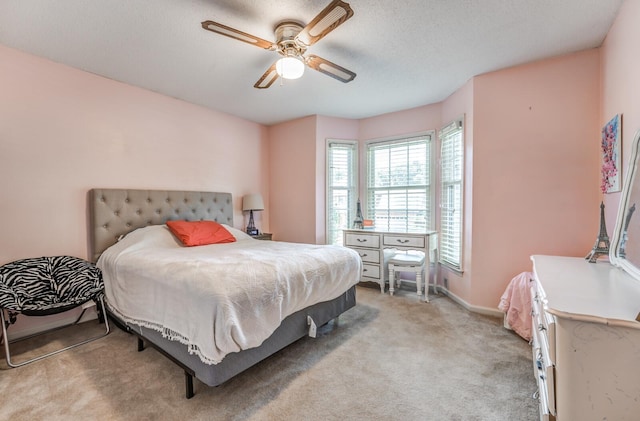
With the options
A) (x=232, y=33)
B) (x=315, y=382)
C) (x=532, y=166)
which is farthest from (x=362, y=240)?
(x=232, y=33)

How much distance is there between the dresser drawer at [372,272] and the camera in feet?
11.8

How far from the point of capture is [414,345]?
7.39 ft

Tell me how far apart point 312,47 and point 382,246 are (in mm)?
2402

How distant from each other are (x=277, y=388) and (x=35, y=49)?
134 inches

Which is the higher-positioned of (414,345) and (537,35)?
(537,35)

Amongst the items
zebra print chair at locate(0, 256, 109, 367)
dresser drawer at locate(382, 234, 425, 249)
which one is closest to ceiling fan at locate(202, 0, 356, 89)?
dresser drawer at locate(382, 234, 425, 249)

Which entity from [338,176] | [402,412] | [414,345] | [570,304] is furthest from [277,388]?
[338,176]

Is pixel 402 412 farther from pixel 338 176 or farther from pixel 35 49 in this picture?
pixel 35 49

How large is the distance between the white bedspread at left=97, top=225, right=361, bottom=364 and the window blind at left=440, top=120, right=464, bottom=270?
1.54 m

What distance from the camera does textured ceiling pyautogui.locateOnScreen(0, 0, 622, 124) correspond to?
6.08 feet

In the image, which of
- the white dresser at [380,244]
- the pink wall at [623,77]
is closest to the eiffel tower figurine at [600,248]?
the pink wall at [623,77]

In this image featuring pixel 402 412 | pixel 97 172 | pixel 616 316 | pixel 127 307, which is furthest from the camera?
pixel 97 172

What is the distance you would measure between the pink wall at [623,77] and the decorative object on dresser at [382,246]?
1595 millimetres

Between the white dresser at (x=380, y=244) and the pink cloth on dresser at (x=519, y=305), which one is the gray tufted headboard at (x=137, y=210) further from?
the pink cloth on dresser at (x=519, y=305)
